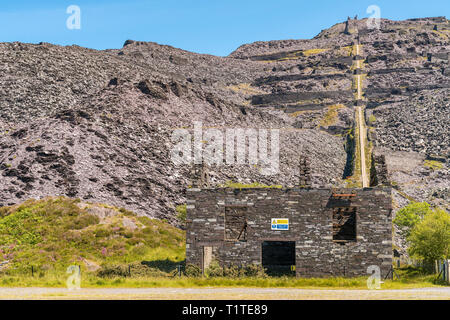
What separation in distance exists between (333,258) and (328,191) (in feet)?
10.9

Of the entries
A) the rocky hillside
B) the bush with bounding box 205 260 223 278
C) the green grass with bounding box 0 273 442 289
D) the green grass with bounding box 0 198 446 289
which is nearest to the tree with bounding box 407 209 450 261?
the green grass with bounding box 0 198 446 289

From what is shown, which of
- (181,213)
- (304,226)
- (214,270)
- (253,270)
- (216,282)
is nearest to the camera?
(216,282)

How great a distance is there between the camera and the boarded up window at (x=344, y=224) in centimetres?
2850

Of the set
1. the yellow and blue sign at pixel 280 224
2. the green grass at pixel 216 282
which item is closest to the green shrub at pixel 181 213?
the yellow and blue sign at pixel 280 224

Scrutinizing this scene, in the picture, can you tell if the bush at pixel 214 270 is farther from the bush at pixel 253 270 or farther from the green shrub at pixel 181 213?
the green shrub at pixel 181 213

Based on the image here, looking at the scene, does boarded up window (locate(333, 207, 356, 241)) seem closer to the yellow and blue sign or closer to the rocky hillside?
the yellow and blue sign

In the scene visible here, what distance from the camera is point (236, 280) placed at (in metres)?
25.6

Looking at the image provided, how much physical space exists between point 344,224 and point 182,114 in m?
46.3

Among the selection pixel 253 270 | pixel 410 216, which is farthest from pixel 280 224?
pixel 410 216

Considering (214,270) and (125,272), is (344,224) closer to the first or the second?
(214,270)

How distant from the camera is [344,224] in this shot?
28812 mm

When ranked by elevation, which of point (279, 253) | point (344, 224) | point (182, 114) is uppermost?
point (182, 114)
